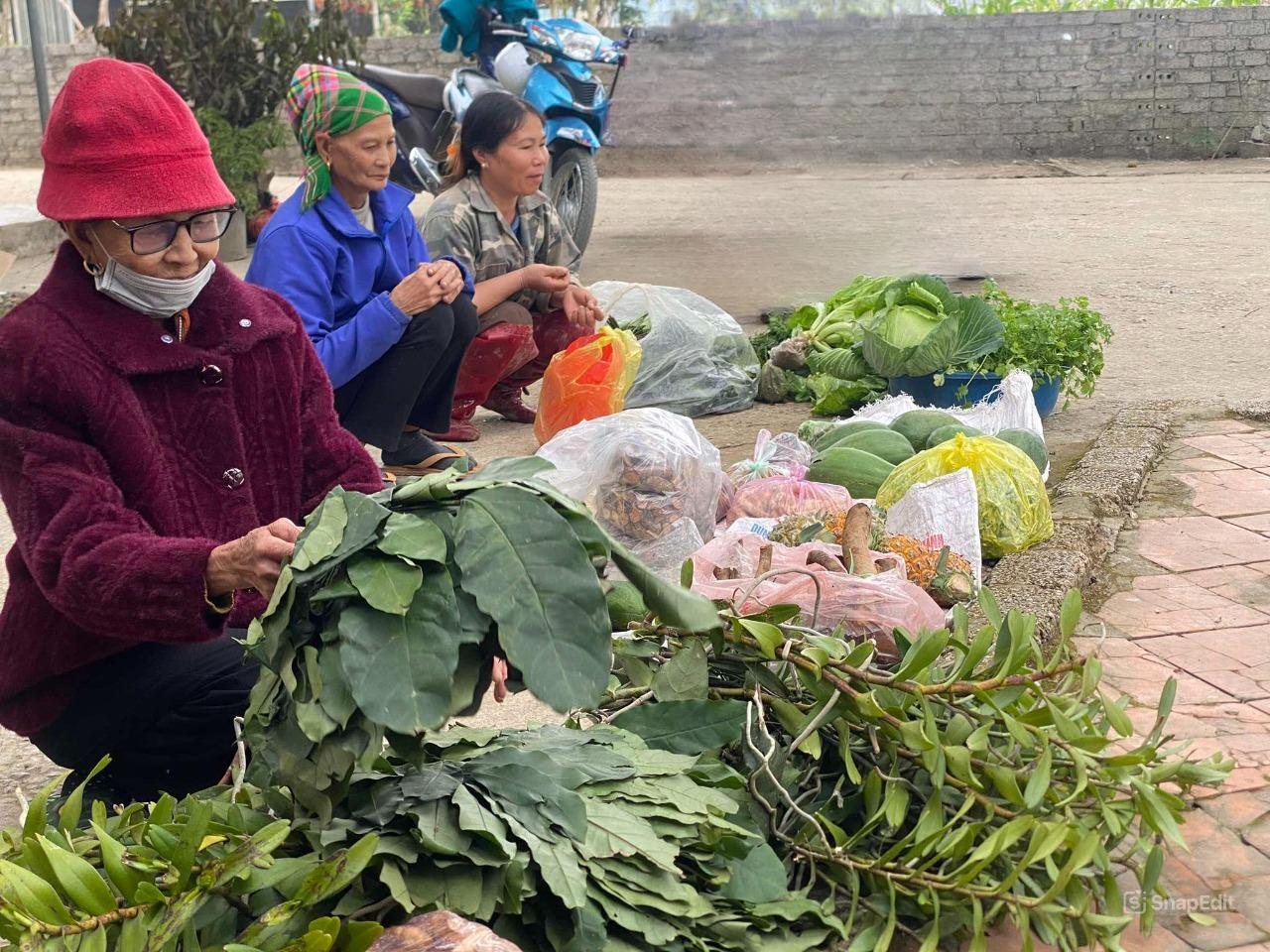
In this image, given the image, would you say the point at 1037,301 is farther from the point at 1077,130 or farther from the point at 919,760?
the point at 1077,130

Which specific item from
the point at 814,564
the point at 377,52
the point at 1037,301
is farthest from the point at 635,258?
the point at 377,52

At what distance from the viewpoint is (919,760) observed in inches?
80.7

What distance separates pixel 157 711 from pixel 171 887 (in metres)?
0.62

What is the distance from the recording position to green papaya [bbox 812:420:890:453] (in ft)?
13.7

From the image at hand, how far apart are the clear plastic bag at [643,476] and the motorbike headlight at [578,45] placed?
5060 mm

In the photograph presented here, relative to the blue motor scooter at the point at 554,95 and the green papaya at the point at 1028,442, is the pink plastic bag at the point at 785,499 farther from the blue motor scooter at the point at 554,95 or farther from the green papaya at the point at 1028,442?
the blue motor scooter at the point at 554,95

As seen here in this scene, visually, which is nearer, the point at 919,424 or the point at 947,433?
the point at 947,433

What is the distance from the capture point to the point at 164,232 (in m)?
2.16

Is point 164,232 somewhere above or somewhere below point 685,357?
above

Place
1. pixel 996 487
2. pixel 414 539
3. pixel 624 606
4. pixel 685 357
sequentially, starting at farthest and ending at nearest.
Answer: pixel 685 357
pixel 996 487
pixel 624 606
pixel 414 539

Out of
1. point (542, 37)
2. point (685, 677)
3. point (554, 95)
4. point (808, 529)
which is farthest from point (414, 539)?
point (542, 37)

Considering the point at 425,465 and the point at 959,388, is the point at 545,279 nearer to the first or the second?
the point at 425,465

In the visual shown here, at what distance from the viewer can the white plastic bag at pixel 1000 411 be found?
426 centimetres

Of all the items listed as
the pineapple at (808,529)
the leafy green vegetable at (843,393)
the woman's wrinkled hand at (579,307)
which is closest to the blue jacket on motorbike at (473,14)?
the woman's wrinkled hand at (579,307)
